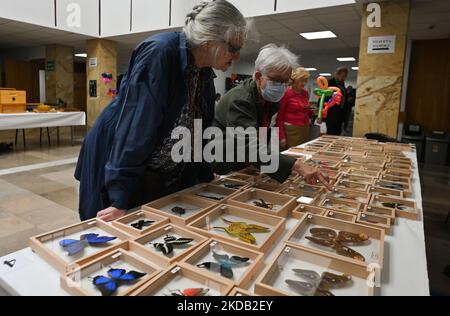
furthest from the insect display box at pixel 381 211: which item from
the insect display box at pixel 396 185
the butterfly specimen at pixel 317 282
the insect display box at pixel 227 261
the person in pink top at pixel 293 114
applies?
the person in pink top at pixel 293 114

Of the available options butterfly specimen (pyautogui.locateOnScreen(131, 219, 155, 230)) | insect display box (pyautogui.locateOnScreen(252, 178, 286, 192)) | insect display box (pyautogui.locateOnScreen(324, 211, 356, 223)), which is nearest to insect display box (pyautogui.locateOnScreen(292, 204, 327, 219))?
insect display box (pyautogui.locateOnScreen(324, 211, 356, 223))

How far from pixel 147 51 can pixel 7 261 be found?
2.38ft

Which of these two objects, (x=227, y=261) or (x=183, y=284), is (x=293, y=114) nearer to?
(x=227, y=261)

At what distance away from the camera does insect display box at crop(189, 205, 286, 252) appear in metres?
0.92

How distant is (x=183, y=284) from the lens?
2.40 ft

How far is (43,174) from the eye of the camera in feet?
15.0

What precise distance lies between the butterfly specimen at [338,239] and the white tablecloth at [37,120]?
5478 mm

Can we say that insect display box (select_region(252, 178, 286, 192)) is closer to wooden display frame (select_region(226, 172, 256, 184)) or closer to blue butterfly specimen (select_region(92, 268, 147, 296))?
wooden display frame (select_region(226, 172, 256, 184))

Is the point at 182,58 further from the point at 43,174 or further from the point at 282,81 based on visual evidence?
the point at 43,174

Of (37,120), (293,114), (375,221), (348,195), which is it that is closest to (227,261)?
(375,221)

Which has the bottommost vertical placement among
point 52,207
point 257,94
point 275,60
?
point 52,207

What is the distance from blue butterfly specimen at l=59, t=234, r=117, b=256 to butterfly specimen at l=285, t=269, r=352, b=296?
0.49 metres

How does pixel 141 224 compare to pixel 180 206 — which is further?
pixel 180 206

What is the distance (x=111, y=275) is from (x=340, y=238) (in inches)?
24.6
